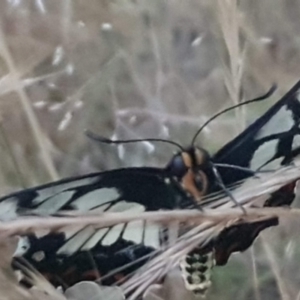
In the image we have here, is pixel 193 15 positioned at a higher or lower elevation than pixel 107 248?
higher

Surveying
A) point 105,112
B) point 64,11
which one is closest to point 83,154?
point 105,112

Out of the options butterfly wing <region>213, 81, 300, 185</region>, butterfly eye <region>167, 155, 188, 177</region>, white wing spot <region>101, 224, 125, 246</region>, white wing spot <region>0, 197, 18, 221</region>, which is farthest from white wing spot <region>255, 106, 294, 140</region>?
white wing spot <region>0, 197, 18, 221</region>

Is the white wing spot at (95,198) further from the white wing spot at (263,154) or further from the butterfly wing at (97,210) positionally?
the white wing spot at (263,154)

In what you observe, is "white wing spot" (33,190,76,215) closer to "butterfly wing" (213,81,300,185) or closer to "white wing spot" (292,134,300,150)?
"butterfly wing" (213,81,300,185)

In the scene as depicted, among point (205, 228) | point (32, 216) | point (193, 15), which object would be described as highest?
point (193, 15)

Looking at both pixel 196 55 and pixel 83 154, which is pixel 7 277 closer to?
pixel 83 154

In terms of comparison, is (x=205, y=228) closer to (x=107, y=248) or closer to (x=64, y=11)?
(x=107, y=248)

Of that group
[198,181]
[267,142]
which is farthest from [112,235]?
[267,142]

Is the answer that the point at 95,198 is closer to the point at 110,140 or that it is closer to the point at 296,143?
the point at 110,140
